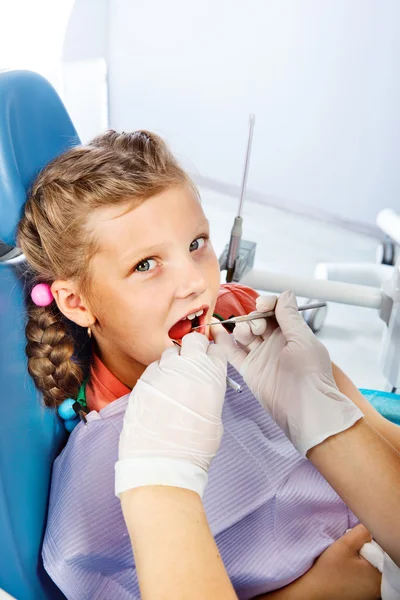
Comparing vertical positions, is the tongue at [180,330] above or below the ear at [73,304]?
below

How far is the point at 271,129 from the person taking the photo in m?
3.63

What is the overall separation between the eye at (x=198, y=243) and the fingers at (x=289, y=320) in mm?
201

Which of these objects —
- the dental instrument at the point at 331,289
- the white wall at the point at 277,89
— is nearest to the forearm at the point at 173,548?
the dental instrument at the point at 331,289

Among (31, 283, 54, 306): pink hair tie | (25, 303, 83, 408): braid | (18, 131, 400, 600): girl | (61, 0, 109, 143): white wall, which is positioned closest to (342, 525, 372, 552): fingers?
(18, 131, 400, 600): girl

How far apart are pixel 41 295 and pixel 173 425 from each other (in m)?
0.39

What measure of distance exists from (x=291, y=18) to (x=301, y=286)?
1987 mm

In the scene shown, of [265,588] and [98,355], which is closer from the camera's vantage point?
[265,588]

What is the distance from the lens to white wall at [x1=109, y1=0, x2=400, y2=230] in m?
3.24

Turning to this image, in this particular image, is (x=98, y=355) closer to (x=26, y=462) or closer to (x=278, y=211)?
(x=26, y=462)

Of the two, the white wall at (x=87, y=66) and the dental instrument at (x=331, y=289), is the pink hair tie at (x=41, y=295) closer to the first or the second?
the dental instrument at (x=331, y=289)

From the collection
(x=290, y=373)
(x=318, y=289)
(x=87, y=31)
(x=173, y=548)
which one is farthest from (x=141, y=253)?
(x=87, y=31)

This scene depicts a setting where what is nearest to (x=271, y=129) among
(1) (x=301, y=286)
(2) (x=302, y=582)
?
(1) (x=301, y=286)

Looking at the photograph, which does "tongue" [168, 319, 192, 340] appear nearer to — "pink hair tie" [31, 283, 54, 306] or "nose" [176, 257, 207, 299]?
"nose" [176, 257, 207, 299]

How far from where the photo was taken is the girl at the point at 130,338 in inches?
40.2
